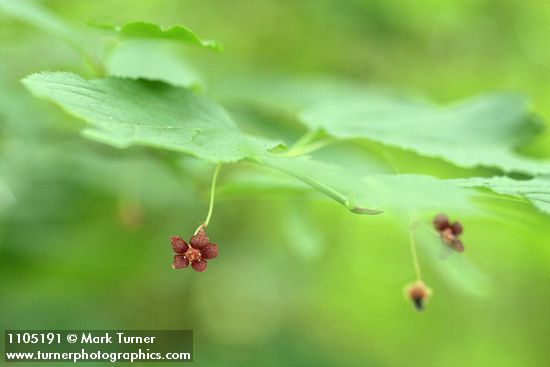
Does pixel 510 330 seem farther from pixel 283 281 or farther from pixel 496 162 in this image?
pixel 496 162

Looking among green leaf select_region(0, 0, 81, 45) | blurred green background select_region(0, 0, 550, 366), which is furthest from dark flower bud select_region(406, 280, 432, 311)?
green leaf select_region(0, 0, 81, 45)

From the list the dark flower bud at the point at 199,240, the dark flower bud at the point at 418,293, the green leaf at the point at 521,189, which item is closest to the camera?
the green leaf at the point at 521,189

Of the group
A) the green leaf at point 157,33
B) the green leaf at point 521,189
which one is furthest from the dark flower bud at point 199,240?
the green leaf at point 521,189

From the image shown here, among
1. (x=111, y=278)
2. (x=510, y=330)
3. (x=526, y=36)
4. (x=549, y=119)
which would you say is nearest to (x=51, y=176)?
(x=111, y=278)

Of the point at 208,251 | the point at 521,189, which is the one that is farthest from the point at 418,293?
the point at 208,251

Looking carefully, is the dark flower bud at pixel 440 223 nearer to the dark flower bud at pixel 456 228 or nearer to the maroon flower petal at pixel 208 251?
the dark flower bud at pixel 456 228

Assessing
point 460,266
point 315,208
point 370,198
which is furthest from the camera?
point 315,208
